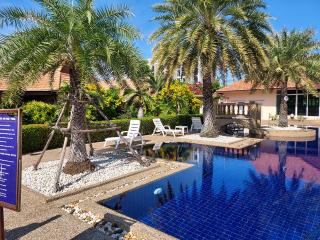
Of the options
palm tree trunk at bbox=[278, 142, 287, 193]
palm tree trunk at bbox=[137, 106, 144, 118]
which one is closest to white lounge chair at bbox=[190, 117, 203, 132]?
palm tree trunk at bbox=[278, 142, 287, 193]

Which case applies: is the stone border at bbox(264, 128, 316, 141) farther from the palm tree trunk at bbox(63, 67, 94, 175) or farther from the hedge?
the palm tree trunk at bbox(63, 67, 94, 175)

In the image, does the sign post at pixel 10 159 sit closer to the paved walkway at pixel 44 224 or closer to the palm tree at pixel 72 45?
the paved walkway at pixel 44 224

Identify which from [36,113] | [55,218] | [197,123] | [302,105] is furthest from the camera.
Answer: [302,105]

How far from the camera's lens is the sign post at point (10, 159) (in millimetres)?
3600

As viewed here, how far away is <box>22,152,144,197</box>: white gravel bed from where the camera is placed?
764 centimetres

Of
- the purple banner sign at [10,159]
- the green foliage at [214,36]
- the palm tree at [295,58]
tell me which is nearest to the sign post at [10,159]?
the purple banner sign at [10,159]

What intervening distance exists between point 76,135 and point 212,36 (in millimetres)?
8936

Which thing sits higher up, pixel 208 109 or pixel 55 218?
pixel 208 109

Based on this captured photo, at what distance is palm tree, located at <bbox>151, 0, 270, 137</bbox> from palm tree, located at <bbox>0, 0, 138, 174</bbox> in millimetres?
5951

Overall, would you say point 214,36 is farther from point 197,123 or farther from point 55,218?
point 55,218

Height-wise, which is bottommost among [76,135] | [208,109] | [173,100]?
[76,135]

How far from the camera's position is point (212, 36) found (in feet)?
47.1

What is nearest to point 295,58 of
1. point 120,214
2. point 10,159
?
point 120,214

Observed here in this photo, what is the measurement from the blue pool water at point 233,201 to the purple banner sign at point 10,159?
116 inches
